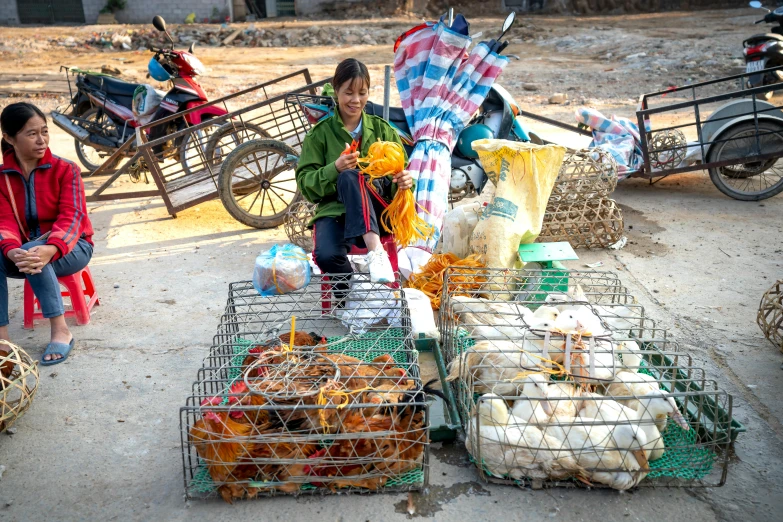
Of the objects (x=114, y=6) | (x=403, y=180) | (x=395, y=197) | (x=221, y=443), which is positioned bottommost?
(x=221, y=443)

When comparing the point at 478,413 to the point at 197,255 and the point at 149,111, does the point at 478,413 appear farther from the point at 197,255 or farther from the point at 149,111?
the point at 149,111

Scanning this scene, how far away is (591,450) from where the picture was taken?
87.4 inches

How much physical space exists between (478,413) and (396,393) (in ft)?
1.02

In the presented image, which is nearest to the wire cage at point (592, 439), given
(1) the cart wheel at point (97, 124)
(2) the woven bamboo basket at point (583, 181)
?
(2) the woven bamboo basket at point (583, 181)

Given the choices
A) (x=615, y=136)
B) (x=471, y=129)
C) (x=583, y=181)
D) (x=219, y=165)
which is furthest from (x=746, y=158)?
(x=219, y=165)

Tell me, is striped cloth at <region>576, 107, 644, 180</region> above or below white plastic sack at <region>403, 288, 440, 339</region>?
above

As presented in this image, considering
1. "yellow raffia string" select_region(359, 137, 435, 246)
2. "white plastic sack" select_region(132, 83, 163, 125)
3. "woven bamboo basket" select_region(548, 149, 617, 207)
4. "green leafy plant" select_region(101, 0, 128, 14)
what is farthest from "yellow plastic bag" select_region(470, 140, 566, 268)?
"green leafy plant" select_region(101, 0, 128, 14)

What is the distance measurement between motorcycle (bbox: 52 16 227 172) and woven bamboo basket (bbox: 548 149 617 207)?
123 inches

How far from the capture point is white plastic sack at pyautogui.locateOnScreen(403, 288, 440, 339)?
125 inches

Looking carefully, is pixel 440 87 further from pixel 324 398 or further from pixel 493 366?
pixel 324 398

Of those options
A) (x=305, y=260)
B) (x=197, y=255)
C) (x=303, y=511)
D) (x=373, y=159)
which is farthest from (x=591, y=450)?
(x=197, y=255)

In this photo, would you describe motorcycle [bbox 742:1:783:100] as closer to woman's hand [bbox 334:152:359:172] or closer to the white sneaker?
woman's hand [bbox 334:152:359:172]

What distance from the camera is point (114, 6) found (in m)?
19.4

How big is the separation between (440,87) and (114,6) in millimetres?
18518
